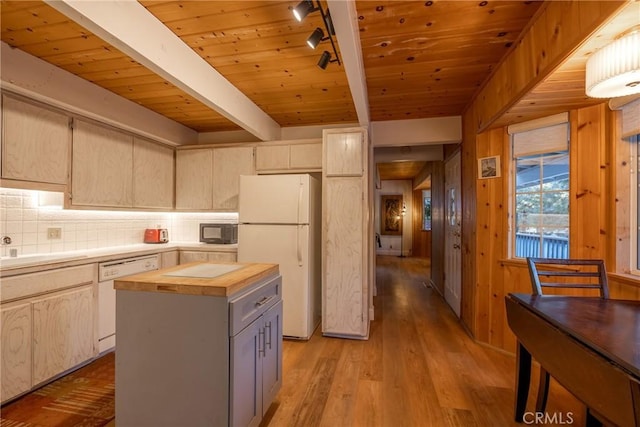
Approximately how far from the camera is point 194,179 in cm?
366

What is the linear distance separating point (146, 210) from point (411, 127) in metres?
3.29

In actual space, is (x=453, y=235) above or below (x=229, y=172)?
below

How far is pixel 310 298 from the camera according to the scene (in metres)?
3.05

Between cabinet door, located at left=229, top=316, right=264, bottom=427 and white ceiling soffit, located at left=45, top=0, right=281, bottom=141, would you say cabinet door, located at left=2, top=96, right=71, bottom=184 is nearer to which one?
white ceiling soffit, located at left=45, top=0, right=281, bottom=141

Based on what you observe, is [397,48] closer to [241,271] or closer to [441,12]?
[441,12]

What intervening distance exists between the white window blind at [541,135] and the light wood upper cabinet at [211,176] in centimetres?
274

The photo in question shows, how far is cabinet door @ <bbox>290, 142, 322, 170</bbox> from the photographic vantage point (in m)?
3.33

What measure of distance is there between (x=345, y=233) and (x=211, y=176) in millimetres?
1845

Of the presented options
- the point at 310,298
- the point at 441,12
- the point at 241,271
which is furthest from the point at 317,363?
the point at 441,12

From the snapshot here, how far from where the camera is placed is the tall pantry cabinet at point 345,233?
297 centimetres

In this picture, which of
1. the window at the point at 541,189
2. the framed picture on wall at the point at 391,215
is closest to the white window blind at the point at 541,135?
the window at the point at 541,189

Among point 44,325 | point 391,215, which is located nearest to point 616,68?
point 44,325

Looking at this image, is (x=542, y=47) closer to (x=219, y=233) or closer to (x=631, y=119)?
(x=631, y=119)
